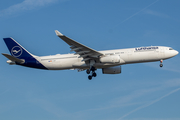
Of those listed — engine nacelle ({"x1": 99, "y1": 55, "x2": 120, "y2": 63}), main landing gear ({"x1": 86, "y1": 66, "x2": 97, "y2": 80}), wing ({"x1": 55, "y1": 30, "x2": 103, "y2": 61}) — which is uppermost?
wing ({"x1": 55, "y1": 30, "x2": 103, "y2": 61})

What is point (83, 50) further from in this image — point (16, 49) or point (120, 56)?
point (16, 49)

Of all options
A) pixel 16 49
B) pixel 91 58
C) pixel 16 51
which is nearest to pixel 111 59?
pixel 91 58

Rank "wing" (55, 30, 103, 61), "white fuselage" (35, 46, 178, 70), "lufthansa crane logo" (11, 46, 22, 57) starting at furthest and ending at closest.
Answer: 1. "lufthansa crane logo" (11, 46, 22, 57)
2. "white fuselage" (35, 46, 178, 70)
3. "wing" (55, 30, 103, 61)

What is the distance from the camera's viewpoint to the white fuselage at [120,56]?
45.6 metres

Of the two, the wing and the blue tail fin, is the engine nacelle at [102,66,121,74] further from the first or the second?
the blue tail fin

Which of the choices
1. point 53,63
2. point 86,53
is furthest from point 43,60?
point 86,53

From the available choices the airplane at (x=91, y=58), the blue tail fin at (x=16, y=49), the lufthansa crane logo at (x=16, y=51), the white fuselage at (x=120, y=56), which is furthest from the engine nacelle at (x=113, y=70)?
the lufthansa crane logo at (x=16, y=51)

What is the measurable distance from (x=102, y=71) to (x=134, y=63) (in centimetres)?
590

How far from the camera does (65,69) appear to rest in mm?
48125

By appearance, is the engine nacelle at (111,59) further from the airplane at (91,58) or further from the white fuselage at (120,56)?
the white fuselage at (120,56)

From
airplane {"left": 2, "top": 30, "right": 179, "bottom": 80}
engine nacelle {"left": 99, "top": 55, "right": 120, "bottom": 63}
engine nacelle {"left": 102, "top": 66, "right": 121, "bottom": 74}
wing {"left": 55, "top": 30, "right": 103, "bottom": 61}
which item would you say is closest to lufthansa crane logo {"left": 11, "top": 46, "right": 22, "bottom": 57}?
airplane {"left": 2, "top": 30, "right": 179, "bottom": 80}

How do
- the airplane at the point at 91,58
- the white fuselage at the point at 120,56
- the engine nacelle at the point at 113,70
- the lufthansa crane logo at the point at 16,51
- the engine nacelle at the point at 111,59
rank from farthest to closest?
the lufthansa crane logo at the point at 16,51
the engine nacelle at the point at 113,70
the white fuselage at the point at 120,56
the airplane at the point at 91,58
the engine nacelle at the point at 111,59

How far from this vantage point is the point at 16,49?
49.6 m

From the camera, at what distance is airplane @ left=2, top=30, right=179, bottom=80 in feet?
147
